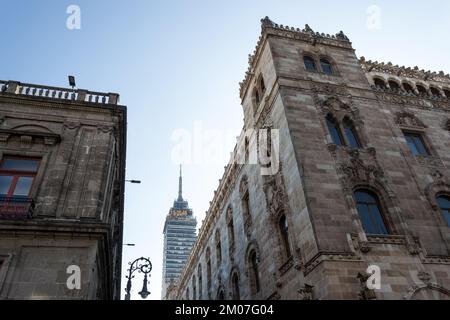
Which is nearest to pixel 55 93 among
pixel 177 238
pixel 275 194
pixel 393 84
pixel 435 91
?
pixel 275 194

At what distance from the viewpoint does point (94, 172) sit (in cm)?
1491

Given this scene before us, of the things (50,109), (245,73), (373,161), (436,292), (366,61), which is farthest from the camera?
(245,73)

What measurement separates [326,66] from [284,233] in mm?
11947

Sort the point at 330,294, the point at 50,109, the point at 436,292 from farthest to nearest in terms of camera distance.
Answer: the point at 50,109, the point at 436,292, the point at 330,294

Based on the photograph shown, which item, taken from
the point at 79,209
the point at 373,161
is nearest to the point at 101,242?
the point at 79,209

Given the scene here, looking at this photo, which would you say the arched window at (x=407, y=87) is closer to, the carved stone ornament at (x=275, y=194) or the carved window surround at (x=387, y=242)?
the carved stone ornament at (x=275, y=194)

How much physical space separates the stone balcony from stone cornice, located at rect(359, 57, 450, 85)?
57.8ft

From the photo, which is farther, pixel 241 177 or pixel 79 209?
pixel 241 177

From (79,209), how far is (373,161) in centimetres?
1427

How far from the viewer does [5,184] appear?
547 inches

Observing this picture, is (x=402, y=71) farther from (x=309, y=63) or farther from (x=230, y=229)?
(x=230, y=229)

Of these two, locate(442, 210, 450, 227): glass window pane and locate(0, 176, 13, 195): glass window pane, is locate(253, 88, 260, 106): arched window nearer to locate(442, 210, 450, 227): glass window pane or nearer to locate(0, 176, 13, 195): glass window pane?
locate(442, 210, 450, 227): glass window pane

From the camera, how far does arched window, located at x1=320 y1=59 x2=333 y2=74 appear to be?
23.4 meters
